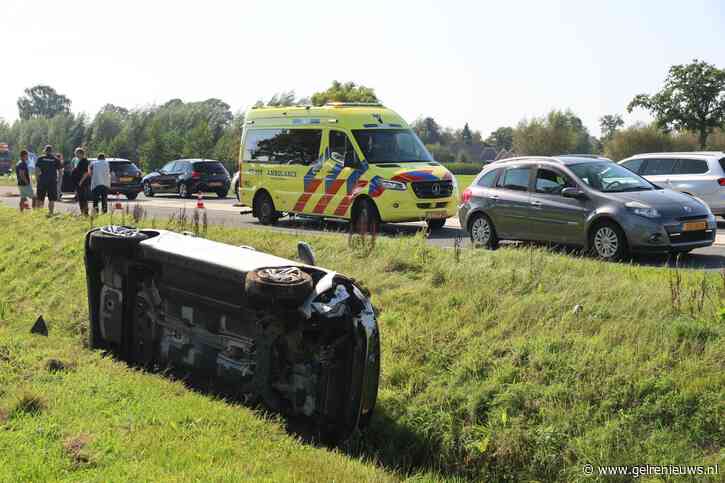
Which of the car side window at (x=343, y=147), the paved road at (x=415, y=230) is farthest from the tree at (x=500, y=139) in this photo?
the car side window at (x=343, y=147)

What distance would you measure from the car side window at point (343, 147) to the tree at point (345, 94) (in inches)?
1941

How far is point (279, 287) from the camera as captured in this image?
648 centimetres

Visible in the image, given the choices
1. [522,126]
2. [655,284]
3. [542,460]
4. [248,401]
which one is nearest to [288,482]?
[248,401]

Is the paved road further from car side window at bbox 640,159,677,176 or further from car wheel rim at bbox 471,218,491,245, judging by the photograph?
car side window at bbox 640,159,677,176

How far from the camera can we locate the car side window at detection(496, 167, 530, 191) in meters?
13.7

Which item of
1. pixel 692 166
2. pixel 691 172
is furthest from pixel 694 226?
pixel 692 166

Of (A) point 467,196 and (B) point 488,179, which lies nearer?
(B) point 488,179

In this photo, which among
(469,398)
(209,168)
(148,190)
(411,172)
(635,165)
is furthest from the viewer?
(148,190)

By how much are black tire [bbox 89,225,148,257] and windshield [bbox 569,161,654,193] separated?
289 inches

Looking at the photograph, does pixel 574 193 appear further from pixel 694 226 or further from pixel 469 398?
pixel 469 398

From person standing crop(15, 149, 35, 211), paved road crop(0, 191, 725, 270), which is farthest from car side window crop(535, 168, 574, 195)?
person standing crop(15, 149, 35, 211)

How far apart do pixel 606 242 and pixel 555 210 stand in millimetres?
999

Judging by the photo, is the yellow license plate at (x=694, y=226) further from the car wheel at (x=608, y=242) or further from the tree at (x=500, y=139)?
the tree at (x=500, y=139)

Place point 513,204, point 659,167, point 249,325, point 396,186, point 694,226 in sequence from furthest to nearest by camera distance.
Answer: point 659,167
point 396,186
point 513,204
point 694,226
point 249,325
